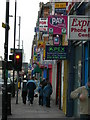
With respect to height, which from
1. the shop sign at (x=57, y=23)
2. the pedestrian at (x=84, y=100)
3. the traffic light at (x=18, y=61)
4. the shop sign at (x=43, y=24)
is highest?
the shop sign at (x=43, y=24)

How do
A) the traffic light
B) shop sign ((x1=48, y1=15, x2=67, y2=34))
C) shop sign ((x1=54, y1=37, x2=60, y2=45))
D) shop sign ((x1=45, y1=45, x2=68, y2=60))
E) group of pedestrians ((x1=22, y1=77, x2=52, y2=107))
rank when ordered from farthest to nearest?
group of pedestrians ((x1=22, y1=77, x2=52, y2=107)) → shop sign ((x1=54, y1=37, x2=60, y2=45)) → the traffic light → shop sign ((x1=45, y1=45, x2=68, y2=60)) → shop sign ((x1=48, y1=15, x2=67, y2=34))

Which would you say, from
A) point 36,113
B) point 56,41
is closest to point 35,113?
point 36,113

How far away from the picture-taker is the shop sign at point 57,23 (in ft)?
55.0

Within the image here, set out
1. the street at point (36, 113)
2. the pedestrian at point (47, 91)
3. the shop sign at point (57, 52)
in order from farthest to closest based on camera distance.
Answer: the pedestrian at point (47, 91)
the shop sign at point (57, 52)
the street at point (36, 113)

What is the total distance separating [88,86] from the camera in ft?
33.7

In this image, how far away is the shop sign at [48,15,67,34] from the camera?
659 inches

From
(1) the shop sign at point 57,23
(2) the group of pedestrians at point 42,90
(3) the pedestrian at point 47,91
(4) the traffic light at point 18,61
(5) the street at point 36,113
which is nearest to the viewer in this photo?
(1) the shop sign at point 57,23

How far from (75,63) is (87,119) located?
759cm

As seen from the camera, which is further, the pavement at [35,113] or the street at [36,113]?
the street at [36,113]

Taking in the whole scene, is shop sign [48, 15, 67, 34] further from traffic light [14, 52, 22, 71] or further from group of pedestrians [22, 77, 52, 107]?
group of pedestrians [22, 77, 52, 107]

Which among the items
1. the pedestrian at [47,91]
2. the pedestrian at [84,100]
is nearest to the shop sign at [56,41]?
the pedestrian at [47,91]

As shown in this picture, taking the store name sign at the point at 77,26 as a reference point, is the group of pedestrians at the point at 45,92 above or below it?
below

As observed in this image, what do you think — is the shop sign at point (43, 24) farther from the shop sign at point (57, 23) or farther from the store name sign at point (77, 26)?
the store name sign at point (77, 26)

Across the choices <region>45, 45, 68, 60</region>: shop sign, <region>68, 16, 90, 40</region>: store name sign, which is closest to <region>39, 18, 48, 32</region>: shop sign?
<region>45, 45, 68, 60</region>: shop sign
